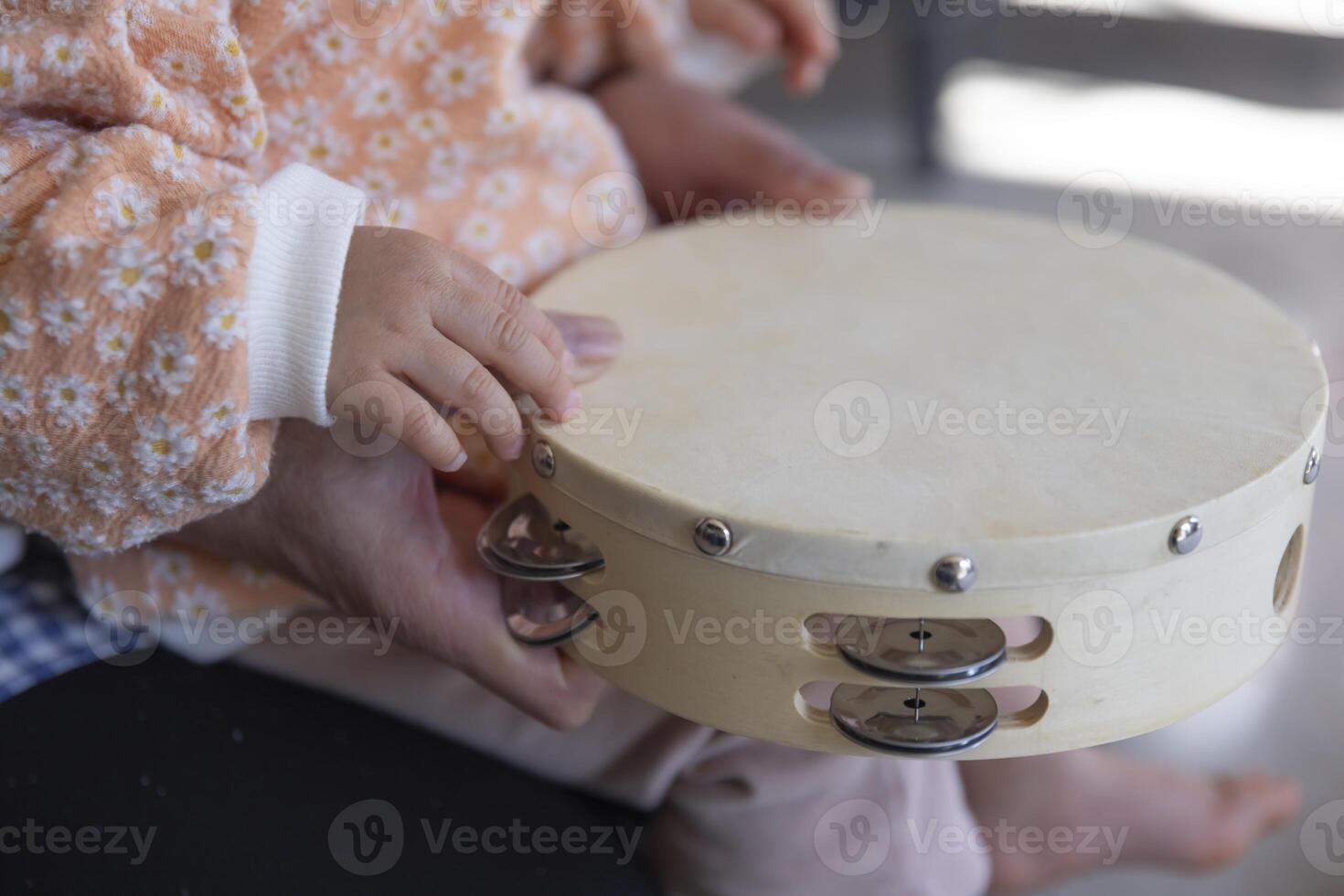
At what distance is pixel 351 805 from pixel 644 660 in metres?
0.22

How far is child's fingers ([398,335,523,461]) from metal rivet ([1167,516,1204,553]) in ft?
0.98

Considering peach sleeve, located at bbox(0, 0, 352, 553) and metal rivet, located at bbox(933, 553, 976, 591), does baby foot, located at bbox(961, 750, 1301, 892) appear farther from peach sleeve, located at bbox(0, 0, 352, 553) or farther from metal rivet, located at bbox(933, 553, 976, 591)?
peach sleeve, located at bbox(0, 0, 352, 553)

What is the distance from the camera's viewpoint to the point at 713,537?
0.51m

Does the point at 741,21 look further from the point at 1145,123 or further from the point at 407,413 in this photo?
the point at 1145,123

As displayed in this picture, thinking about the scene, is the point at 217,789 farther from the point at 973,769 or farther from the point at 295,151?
the point at 973,769

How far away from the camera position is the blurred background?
203 cm

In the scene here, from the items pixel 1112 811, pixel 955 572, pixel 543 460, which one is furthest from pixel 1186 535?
pixel 1112 811

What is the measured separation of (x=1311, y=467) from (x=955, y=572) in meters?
0.20

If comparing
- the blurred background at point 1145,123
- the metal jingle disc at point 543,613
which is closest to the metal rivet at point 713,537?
the metal jingle disc at point 543,613

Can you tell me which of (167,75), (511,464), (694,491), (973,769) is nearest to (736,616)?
(694,491)

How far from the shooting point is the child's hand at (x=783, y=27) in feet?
3.27

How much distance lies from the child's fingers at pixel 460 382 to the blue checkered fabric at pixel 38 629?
329 millimetres

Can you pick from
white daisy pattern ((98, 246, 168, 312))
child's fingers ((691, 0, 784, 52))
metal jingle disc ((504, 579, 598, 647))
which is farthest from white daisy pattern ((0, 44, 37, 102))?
child's fingers ((691, 0, 784, 52))

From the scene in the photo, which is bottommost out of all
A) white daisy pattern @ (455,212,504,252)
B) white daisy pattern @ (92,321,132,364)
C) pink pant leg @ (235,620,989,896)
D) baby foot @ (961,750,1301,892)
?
baby foot @ (961,750,1301,892)
